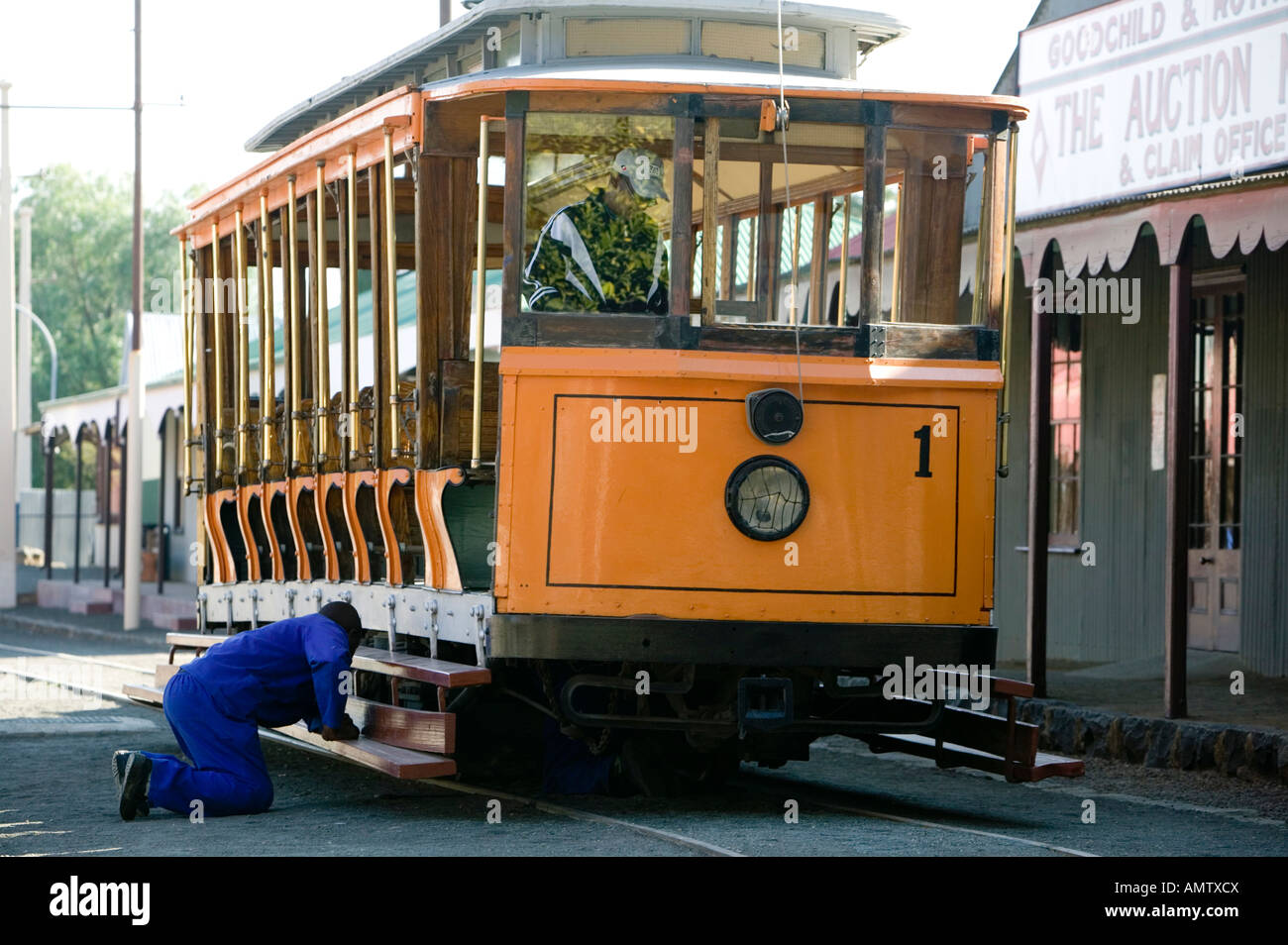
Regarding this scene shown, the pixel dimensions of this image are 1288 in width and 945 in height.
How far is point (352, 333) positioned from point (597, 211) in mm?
2234

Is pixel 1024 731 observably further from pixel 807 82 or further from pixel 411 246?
pixel 411 246

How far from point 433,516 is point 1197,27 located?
5.71m

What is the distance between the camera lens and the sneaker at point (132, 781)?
879 centimetres

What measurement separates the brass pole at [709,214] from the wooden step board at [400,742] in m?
2.15

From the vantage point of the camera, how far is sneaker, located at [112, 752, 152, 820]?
28.8 feet

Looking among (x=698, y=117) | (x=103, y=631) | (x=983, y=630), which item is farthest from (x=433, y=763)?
(x=103, y=631)

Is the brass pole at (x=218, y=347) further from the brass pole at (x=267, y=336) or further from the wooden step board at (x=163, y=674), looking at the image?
the wooden step board at (x=163, y=674)

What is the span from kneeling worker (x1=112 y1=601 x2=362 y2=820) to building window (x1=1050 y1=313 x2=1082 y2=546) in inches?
327

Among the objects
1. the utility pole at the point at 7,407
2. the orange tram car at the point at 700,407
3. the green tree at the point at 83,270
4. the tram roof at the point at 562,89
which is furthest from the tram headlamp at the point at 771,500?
the green tree at the point at 83,270

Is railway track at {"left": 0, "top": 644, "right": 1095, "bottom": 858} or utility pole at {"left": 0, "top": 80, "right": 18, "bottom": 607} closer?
railway track at {"left": 0, "top": 644, "right": 1095, "bottom": 858}

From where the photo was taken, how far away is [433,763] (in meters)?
8.52

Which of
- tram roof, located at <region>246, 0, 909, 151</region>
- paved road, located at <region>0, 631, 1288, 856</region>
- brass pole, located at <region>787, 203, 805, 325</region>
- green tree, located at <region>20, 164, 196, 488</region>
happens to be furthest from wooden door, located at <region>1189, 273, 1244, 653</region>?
green tree, located at <region>20, 164, 196, 488</region>

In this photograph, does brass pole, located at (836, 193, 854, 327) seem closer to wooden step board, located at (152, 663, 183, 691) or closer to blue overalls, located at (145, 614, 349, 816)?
blue overalls, located at (145, 614, 349, 816)

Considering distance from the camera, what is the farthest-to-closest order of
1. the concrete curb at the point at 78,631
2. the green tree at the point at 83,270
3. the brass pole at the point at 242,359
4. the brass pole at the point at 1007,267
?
the green tree at the point at 83,270, the concrete curb at the point at 78,631, the brass pole at the point at 242,359, the brass pole at the point at 1007,267
